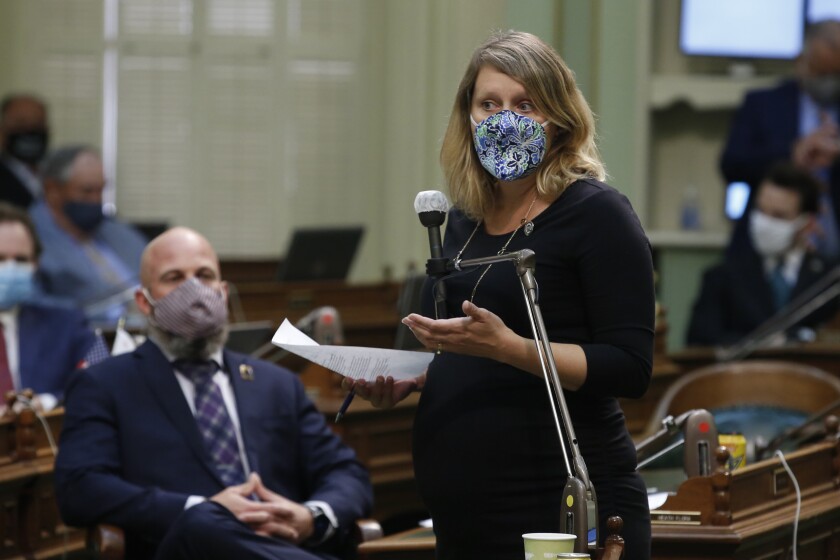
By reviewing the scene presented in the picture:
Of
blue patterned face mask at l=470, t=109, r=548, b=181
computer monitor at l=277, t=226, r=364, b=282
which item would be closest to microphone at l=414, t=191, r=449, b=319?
blue patterned face mask at l=470, t=109, r=548, b=181

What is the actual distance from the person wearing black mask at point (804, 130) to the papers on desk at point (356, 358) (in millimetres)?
5103

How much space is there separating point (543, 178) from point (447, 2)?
7.08m

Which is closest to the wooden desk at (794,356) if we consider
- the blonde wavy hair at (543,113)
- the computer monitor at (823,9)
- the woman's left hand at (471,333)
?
the computer monitor at (823,9)

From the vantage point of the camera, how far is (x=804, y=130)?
8.09 m

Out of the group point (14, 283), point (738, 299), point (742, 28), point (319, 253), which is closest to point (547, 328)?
point (14, 283)

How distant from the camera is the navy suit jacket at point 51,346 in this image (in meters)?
4.93

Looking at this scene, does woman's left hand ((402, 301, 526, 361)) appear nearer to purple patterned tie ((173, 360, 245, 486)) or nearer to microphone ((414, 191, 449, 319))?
microphone ((414, 191, 449, 319))

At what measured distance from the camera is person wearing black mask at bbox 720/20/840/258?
7707 millimetres

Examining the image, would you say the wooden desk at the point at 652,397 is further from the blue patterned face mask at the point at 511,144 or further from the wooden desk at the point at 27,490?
the blue patterned face mask at the point at 511,144

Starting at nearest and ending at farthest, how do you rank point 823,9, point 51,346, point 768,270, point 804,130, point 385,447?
point 51,346 → point 385,447 → point 768,270 → point 804,130 → point 823,9

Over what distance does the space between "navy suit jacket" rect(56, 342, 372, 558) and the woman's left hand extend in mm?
1545

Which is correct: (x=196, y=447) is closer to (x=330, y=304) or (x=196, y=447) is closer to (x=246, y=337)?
(x=246, y=337)

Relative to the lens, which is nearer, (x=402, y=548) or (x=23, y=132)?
(x=402, y=548)

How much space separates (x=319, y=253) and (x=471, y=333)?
514 centimetres
